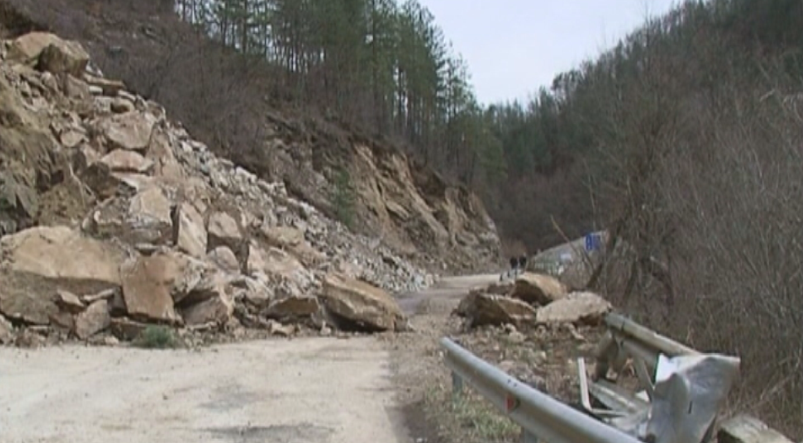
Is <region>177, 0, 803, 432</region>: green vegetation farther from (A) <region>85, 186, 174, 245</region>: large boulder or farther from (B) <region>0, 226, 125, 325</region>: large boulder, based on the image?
(A) <region>85, 186, 174, 245</region>: large boulder

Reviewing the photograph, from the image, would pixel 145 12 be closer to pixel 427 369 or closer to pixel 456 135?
pixel 456 135

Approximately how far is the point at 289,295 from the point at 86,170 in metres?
5.57

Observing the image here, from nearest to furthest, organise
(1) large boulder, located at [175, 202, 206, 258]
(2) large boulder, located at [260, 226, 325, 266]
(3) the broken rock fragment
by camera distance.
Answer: (3) the broken rock fragment → (1) large boulder, located at [175, 202, 206, 258] → (2) large boulder, located at [260, 226, 325, 266]

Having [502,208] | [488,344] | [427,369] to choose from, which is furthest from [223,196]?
[502,208]

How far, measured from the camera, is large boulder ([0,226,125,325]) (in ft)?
43.1

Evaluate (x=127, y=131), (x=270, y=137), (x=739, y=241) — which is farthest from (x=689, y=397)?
(x=270, y=137)

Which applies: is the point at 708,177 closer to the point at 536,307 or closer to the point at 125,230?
the point at 536,307

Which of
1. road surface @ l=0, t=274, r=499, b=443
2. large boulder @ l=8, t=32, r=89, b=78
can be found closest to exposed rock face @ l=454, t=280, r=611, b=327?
road surface @ l=0, t=274, r=499, b=443

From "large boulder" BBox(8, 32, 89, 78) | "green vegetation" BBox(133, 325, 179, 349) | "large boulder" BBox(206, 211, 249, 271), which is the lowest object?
"green vegetation" BBox(133, 325, 179, 349)

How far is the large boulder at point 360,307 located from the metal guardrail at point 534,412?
30.6ft

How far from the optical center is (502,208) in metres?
92.9

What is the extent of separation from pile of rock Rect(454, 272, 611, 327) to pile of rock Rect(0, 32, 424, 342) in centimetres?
171

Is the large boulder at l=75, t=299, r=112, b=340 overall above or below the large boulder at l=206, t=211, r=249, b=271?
below

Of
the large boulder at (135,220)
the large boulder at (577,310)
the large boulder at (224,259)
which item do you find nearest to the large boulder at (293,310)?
the large boulder at (224,259)
